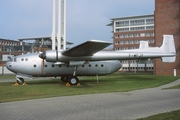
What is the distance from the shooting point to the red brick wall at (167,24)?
4172 centimetres

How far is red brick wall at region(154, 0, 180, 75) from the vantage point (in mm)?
41719

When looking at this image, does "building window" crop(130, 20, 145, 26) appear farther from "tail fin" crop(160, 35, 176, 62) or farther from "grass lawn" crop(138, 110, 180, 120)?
A: "grass lawn" crop(138, 110, 180, 120)

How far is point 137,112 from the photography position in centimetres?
822

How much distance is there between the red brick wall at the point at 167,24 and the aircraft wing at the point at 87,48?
28104 millimetres

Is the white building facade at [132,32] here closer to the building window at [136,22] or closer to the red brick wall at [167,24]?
the building window at [136,22]

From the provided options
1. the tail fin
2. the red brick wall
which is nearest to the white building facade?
the red brick wall

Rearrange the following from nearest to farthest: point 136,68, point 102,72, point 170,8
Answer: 1. point 102,72
2. point 170,8
3. point 136,68

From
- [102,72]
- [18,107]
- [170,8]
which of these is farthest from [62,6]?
[18,107]

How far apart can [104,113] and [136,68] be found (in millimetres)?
78833

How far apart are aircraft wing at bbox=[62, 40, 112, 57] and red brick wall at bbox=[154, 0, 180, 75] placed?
28.1m

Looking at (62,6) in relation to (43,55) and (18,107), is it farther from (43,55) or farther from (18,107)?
(18,107)

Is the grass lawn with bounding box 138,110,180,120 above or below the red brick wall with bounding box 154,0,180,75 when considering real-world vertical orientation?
below

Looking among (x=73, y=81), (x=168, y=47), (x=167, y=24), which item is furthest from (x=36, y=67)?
(x=167, y=24)

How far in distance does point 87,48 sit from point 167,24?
30.3 metres
